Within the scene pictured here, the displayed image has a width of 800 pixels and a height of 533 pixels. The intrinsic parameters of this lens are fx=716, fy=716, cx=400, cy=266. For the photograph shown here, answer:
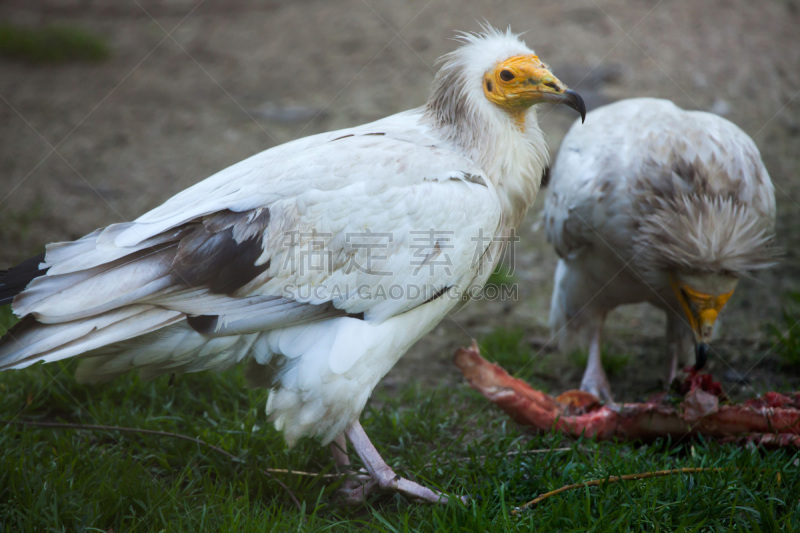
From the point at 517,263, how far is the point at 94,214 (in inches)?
137

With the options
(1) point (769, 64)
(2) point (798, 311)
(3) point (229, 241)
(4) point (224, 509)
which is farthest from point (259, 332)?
(1) point (769, 64)

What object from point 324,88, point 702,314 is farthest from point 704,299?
point 324,88

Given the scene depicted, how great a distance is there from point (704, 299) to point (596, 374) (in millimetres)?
918

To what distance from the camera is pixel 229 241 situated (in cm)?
273

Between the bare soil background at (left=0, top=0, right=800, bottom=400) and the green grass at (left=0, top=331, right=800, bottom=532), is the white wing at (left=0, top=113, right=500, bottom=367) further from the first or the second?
the bare soil background at (left=0, top=0, right=800, bottom=400)

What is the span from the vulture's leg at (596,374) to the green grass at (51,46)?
6541mm

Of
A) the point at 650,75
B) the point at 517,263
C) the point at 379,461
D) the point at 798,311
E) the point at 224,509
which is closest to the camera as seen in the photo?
the point at 224,509

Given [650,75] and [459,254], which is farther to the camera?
[650,75]

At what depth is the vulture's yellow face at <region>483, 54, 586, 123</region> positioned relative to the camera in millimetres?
3010

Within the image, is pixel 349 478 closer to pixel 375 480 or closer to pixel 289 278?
pixel 375 480

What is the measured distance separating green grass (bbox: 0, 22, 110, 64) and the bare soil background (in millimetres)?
142

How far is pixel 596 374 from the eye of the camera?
4293 mm

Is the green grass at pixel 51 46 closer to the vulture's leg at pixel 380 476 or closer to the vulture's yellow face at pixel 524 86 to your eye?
the vulture's yellow face at pixel 524 86

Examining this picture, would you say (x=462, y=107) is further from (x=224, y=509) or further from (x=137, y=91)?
(x=137, y=91)
